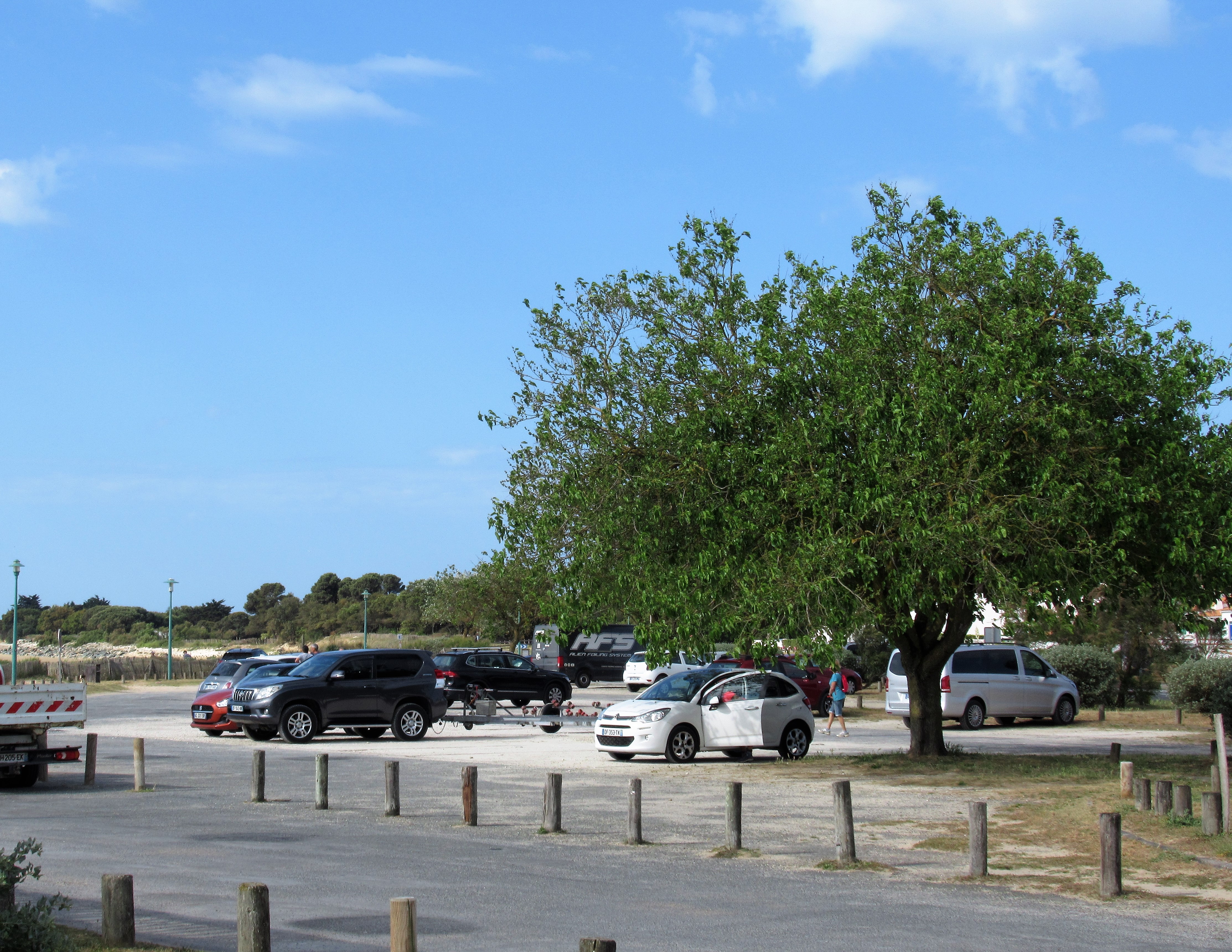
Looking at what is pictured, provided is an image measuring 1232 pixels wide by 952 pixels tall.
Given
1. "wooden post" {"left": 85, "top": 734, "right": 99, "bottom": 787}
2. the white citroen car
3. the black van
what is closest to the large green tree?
the white citroen car

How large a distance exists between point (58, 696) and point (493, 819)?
6599mm

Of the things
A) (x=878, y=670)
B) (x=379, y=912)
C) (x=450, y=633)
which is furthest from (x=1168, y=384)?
(x=450, y=633)

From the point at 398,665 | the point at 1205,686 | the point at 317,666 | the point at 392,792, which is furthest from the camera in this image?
the point at 1205,686

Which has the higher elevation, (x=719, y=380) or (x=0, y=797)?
(x=719, y=380)

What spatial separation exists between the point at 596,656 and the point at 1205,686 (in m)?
24.8

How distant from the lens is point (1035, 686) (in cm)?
3012

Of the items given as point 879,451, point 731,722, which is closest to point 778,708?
point 731,722

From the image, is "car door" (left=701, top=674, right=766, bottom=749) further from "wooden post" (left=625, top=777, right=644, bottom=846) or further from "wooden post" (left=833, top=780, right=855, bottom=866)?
"wooden post" (left=833, top=780, right=855, bottom=866)

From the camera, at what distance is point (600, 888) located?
9.99 meters

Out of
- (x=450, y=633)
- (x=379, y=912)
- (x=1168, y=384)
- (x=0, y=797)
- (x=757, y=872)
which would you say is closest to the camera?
(x=379, y=912)

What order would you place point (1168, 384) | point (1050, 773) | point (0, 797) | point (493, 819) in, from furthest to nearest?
point (1050, 773)
point (1168, 384)
point (0, 797)
point (493, 819)

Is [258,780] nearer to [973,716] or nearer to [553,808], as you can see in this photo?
[553,808]

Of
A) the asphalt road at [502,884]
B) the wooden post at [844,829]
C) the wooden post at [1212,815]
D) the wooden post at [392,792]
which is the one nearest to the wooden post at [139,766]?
the asphalt road at [502,884]

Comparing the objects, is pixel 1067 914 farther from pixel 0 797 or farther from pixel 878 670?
pixel 878 670
